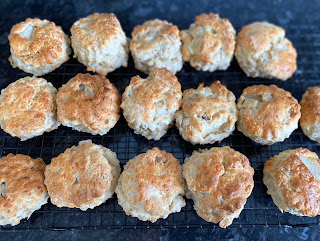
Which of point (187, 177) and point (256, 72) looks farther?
point (256, 72)

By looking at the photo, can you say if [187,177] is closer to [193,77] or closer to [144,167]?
[144,167]

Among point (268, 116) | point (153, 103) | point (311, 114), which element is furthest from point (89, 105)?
point (311, 114)

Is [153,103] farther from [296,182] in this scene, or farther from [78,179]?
[296,182]

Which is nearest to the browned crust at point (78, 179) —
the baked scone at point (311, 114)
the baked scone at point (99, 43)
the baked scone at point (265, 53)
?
the baked scone at point (99, 43)

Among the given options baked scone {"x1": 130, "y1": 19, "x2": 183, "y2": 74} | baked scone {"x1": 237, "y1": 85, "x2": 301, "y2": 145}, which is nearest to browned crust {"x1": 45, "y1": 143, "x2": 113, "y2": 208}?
baked scone {"x1": 130, "y1": 19, "x2": 183, "y2": 74}

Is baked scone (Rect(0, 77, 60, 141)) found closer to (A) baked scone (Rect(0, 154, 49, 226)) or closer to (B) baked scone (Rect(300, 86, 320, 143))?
(A) baked scone (Rect(0, 154, 49, 226))

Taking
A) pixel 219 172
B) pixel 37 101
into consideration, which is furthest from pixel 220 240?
pixel 37 101

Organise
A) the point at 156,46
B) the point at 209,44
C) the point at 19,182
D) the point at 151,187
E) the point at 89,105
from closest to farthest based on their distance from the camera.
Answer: the point at 151,187
the point at 19,182
the point at 89,105
the point at 156,46
the point at 209,44
